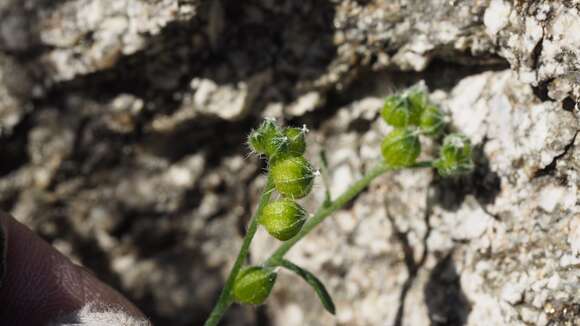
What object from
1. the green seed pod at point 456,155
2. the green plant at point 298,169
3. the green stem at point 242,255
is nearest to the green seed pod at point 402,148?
the green plant at point 298,169

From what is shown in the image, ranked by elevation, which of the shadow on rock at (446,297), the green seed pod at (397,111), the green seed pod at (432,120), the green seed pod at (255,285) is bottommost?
the shadow on rock at (446,297)

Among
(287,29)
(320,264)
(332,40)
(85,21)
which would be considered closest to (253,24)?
(287,29)

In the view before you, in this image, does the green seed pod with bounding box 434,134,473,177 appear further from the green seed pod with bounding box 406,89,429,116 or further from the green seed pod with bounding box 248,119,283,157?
the green seed pod with bounding box 248,119,283,157

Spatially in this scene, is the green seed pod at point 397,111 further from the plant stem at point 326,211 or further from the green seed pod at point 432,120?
the plant stem at point 326,211

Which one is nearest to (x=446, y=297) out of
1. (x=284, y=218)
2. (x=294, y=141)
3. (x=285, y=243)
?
(x=285, y=243)

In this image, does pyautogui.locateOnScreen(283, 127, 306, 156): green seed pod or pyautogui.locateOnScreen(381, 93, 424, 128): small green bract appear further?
pyautogui.locateOnScreen(381, 93, 424, 128): small green bract

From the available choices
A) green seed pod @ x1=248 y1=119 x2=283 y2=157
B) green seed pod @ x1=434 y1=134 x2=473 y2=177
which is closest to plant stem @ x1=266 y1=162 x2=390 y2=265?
green seed pod @ x1=434 y1=134 x2=473 y2=177

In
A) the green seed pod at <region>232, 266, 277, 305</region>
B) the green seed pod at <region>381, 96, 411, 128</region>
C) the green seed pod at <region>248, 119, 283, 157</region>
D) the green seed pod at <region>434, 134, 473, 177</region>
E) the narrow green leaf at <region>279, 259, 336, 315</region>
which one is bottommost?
the narrow green leaf at <region>279, 259, 336, 315</region>

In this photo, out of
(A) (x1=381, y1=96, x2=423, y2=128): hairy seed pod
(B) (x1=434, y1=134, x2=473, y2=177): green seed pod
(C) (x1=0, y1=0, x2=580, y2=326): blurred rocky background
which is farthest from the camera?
(A) (x1=381, y1=96, x2=423, y2=128): hairy seed pod
